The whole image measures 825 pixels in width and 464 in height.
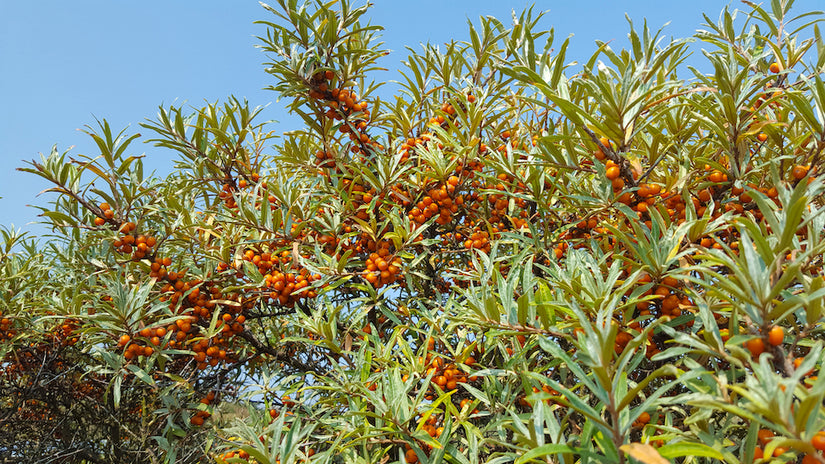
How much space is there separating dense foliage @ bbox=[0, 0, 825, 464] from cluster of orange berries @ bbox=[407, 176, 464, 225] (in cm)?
2

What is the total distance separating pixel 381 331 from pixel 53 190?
1997 millimetres

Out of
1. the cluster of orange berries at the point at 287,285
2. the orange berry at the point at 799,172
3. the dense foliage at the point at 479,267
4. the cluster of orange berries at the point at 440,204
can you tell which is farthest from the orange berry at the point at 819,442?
the cluster of orange berries at the point at 287,285

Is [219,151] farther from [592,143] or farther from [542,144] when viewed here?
[592,143]

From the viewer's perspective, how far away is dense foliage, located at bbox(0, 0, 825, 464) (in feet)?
3.22

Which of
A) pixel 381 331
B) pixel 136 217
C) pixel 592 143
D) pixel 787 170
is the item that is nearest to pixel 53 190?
pixel 136 217

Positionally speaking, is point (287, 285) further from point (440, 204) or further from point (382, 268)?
point (440, 204)

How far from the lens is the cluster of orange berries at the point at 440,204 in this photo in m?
2.24

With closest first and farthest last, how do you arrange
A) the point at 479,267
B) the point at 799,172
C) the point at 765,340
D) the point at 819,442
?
the point at 819,442 → the point at 765,340 → the point at 799,172 → the point at 479,267

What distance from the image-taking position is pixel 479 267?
1.75 m

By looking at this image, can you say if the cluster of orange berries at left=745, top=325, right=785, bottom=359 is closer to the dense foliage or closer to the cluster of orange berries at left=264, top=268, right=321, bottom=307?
the dense foliage

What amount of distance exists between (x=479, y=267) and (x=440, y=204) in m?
0.63

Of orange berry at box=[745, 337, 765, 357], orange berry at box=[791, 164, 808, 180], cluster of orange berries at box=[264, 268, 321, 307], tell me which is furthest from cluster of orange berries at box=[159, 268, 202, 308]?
orange berry at box=[791, 164, 808, 180]

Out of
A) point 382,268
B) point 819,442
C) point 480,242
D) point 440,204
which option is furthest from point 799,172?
point 382,268

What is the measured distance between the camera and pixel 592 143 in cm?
145
